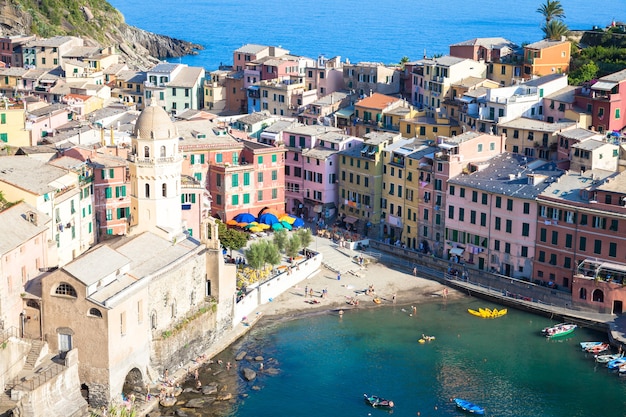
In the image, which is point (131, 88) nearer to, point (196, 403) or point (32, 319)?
point (196, 403)

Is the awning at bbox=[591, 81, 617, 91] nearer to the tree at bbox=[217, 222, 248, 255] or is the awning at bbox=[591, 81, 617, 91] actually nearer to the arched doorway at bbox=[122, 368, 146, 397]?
the tree at bbox=[217, 222, 248, 255]

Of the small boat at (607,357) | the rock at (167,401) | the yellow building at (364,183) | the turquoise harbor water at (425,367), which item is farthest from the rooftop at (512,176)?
the rock at (167,401)

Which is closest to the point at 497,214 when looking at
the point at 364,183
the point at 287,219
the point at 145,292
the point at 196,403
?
the point at 364,183

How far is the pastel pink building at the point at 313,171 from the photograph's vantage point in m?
109

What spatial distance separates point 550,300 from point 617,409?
53.1 ft

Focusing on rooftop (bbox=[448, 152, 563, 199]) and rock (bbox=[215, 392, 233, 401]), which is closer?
rock (bbox=[215, 392, 233, 401])

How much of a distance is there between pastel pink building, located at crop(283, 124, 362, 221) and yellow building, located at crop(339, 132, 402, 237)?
912mm

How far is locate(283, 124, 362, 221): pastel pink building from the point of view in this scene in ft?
359

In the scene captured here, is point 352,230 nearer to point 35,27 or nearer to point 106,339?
point 106,339

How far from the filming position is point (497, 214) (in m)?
Answer: 96.1

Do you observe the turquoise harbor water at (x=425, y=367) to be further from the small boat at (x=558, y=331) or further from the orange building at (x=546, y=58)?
the orange building at (x=546, y=58)

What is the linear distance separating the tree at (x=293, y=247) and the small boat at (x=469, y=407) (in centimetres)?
2549

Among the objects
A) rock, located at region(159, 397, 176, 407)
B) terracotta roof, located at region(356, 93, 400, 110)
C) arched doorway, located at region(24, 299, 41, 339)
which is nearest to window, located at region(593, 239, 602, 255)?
rock, located at region(159, 397, 176, 407)

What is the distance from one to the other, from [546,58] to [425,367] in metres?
54.2
